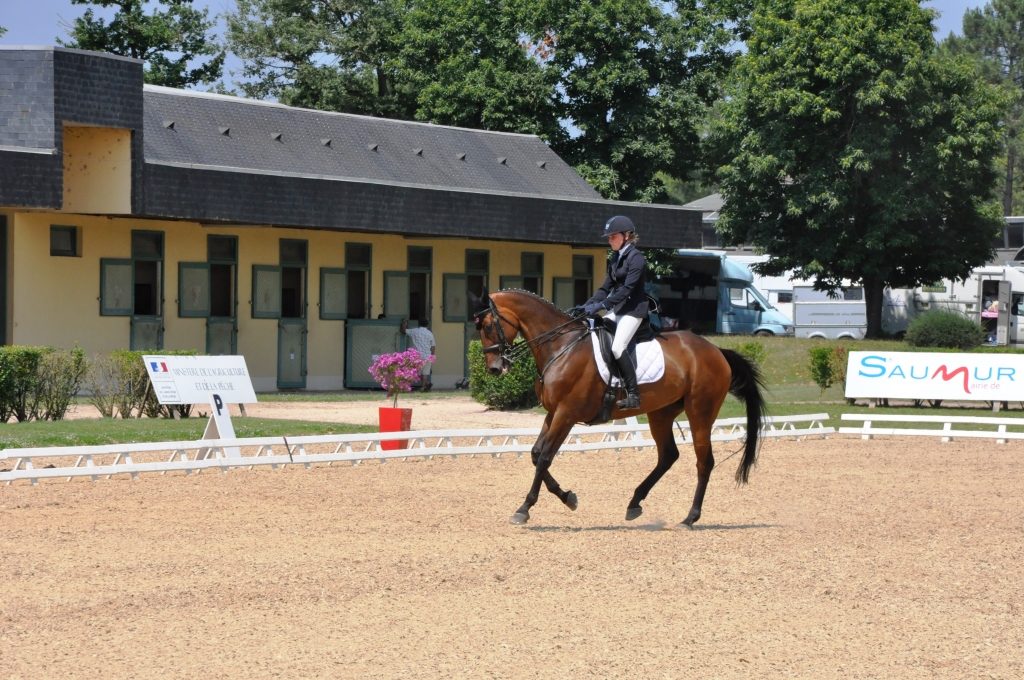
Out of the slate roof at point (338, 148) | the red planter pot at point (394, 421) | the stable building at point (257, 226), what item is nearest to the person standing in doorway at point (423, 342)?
the stable building at point (257, 226)

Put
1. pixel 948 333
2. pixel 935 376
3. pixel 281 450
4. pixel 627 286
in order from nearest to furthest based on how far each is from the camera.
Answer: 1. pixel 627 286
2. pixel 281 450
3. pixel 935 376
4. pixel 948 333

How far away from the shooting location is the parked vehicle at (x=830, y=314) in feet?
189

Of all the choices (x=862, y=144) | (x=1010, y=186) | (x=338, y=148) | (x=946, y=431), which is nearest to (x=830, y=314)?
(x=862, y=144)

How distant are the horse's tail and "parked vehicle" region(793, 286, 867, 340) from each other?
43519 mm

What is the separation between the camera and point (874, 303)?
2012 inches

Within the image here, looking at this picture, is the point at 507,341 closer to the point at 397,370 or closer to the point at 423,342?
the point at 397,370

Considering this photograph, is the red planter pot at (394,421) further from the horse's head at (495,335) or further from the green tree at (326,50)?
the green tree at (326,50)

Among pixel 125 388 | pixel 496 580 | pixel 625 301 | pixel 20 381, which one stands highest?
pixel 625 301

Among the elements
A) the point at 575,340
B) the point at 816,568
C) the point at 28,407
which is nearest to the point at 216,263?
the point at 28,407

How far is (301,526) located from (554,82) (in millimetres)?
38067

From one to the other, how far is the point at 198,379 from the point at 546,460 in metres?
7.87

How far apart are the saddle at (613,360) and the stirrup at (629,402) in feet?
0.19

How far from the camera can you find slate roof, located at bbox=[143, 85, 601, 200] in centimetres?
3225

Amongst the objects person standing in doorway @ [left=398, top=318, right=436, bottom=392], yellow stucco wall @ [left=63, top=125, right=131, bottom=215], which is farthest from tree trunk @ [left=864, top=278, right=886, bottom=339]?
yellow stucco wall @ [left=63, top=125, right=131, bottom=215]
